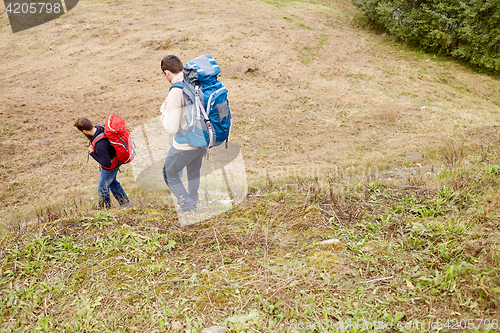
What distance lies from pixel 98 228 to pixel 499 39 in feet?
48.1

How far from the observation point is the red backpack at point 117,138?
4309mm

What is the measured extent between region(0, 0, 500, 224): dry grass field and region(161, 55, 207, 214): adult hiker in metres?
2.43

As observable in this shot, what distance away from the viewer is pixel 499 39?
38.6ft

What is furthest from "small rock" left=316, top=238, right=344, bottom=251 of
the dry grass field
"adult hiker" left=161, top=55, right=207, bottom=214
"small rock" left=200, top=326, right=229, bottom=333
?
the dry grass field

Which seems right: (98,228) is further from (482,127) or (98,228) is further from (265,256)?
(482,127)

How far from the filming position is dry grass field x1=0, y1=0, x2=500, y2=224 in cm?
713

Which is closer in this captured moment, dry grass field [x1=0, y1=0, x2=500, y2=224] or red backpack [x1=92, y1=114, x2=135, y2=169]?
red backpack [x1=92, y1=114, x2=135, y2=169]

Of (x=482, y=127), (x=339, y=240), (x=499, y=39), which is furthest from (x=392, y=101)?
(x=339, y=240)

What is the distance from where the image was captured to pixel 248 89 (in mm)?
10992

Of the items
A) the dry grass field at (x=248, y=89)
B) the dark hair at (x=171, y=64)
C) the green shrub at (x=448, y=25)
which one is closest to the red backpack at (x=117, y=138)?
the dark hair at (x=171, y=64)

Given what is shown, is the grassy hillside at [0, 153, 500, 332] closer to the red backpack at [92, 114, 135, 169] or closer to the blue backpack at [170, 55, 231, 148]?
the blue backpack at [170, 55, 231, 148]

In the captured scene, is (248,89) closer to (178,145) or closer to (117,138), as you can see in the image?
(117,138)

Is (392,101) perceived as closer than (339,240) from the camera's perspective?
No

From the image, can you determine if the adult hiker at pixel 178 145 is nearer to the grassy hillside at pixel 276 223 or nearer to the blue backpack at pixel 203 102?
the blue backpack at pixel 203 102
